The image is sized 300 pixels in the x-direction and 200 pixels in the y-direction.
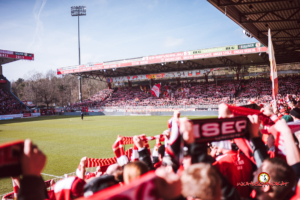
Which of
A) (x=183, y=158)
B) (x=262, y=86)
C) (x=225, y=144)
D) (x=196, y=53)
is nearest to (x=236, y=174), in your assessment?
(x=225, y=144)

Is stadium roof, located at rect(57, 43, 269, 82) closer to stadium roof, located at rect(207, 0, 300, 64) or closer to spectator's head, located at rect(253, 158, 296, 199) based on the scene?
stadium roof, located at rect(207, 0, 300, 64)

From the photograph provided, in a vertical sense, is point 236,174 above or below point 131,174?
below

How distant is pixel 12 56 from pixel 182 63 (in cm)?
3492

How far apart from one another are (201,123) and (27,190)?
1.46 meters

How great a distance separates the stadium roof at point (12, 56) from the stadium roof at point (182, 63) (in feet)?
28.5

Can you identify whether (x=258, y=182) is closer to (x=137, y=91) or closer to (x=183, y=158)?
(x=183, y=158)

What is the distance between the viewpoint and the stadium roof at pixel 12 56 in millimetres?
40803

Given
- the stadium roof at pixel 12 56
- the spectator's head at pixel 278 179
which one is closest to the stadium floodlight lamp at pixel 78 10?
the stadium roof at pixel 12 56

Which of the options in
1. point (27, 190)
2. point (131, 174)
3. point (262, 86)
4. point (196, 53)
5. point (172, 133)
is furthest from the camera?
point (262, 86)

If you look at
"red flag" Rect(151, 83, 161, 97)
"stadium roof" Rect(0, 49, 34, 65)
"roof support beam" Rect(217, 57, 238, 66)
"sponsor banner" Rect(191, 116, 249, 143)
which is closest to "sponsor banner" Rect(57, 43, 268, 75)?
"roof support beam" Rect(217, 57, 238, 66)

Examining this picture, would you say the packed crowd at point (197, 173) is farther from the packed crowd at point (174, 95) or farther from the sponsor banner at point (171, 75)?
the sponsor banner at point (171, 75)

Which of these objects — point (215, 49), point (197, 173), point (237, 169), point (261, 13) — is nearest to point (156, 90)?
point (215, 49)

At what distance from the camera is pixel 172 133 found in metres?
2.09

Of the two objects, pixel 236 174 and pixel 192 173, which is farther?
pixel 236 174
